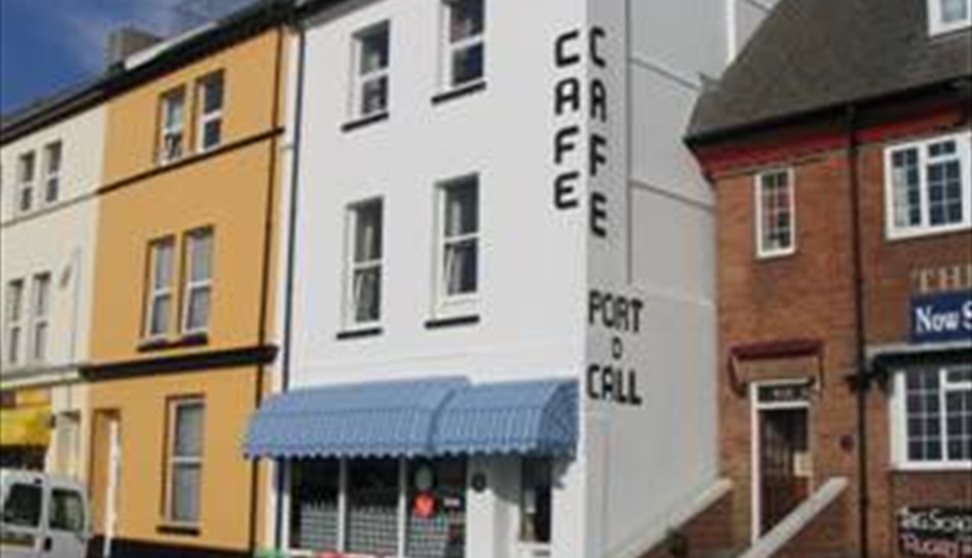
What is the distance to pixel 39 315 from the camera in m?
36.1

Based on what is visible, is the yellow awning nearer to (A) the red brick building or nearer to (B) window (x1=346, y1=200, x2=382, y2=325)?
(B) window (x1=346, y1=200, x2=382, y2=325)

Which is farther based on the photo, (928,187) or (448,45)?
(448,45)

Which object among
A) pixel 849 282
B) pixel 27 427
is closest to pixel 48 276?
pixel 27 427

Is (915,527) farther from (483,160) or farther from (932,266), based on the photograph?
(483,160)

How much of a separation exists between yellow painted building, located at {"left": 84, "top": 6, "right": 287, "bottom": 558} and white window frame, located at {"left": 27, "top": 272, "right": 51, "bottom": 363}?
242 cm

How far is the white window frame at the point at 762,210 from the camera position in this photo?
→ 24203mm

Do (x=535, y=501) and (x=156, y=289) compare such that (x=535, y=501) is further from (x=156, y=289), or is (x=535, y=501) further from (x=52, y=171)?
(x=52, y=171)

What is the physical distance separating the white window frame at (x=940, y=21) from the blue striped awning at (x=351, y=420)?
873 centimetres

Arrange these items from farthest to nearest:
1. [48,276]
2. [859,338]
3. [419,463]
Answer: [48,276]
[419,463]
[859,338]

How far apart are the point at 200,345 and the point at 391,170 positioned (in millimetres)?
6048

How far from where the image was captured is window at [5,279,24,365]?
36531mm

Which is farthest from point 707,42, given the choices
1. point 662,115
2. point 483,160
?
point 483,160

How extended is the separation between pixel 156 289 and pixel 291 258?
4.95 meters

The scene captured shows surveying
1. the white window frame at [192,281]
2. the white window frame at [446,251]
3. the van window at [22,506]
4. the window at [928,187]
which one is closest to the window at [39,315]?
the white window frame at [192,281]
